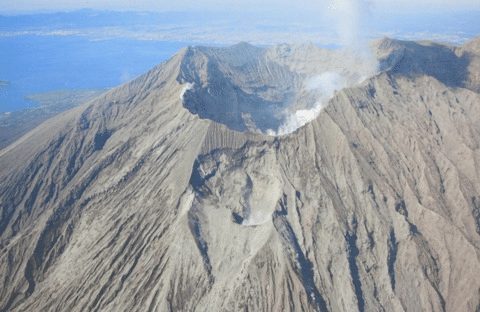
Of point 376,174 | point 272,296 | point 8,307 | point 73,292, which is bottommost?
point 8,307

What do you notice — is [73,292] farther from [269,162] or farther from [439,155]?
[439,155]

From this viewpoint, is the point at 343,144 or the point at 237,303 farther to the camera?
→ the point at 343,144

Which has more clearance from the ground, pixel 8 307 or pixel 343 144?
pixel 343 144

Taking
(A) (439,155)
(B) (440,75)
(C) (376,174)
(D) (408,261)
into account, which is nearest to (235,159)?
(C) (376,174)

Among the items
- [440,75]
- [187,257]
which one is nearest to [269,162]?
[187,257]

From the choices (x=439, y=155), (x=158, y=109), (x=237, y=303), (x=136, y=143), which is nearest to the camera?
(x=237, y=303)

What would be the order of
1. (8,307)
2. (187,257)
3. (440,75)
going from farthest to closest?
(440,75) < (8,307) < (187,257)
